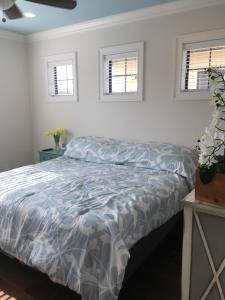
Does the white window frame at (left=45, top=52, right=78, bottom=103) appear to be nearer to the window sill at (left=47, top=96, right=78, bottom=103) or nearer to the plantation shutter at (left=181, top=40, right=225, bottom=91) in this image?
the window sill at (left=47, top=96, right=78, bottom=103)

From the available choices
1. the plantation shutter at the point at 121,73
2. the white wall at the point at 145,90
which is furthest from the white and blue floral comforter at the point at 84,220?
the plantation shutter at the point at 121,73

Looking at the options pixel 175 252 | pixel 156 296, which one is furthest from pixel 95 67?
pixel 156 296

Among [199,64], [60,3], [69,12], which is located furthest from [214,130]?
[69,12]

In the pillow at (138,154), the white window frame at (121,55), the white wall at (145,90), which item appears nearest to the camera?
the pillow at (138,154)

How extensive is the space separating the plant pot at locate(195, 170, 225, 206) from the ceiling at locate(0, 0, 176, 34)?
93.3 inches

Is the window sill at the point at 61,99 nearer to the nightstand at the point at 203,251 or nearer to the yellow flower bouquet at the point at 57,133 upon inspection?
the yellow flower bouquet at the point at 57,133

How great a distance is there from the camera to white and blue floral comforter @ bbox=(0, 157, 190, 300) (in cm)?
156

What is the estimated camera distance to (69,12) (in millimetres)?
3174

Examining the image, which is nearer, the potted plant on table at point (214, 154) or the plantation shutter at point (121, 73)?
the potted plant on table at point (214, 154)

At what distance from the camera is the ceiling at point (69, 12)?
288 cm

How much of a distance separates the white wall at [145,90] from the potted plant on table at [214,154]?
5.81 ft

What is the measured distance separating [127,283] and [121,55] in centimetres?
274

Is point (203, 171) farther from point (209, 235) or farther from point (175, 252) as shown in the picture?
point (175, 252)

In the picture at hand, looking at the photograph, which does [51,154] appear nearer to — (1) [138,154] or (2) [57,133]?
(2) [57,133]
